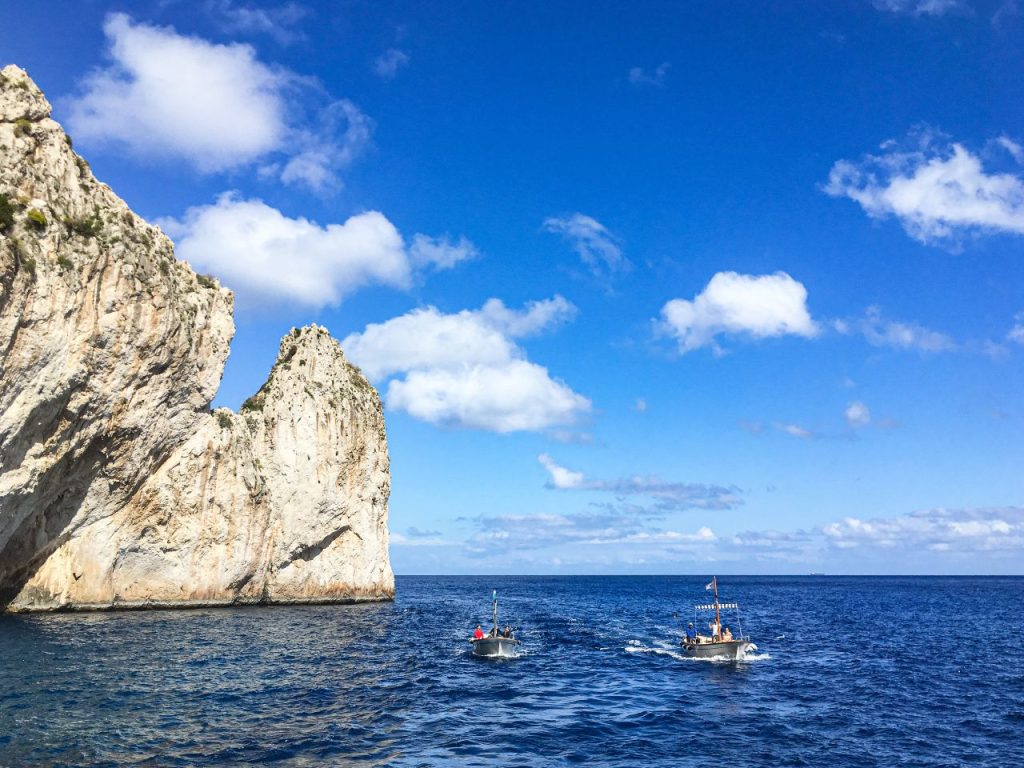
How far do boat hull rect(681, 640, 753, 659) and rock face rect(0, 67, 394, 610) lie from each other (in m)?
46.1

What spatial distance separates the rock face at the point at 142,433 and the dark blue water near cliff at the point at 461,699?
7.26 metres

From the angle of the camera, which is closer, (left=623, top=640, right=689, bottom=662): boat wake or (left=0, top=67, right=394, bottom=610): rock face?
(left=0, top=67, right=394, bottom=610): rock face

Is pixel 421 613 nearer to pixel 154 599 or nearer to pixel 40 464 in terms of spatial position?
pixel 154 599

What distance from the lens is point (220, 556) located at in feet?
227

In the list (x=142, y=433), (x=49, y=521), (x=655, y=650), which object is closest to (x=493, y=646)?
(x=655, y=650)

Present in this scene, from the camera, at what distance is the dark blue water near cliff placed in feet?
82.4

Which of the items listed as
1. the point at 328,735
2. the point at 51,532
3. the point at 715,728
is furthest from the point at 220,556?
the point at 715,728

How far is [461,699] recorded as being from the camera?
114ft

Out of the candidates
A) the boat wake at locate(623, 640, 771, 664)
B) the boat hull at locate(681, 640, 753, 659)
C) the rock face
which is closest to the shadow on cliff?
the rock face

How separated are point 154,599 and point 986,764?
212 ft

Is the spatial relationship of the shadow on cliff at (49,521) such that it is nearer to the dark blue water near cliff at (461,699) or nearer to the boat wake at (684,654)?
the dark blue water near cliff at (461,699)

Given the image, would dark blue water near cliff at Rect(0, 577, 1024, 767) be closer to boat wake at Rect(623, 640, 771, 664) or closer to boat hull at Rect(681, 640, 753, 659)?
boat wake at Rect(623, 640, 771, 664)

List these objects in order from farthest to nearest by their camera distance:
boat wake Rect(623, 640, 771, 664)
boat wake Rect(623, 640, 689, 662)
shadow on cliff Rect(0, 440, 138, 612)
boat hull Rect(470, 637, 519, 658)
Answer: shadow on cliff Rect(0, 440, 138, 612) < boat wake Rect(623, 640, 689, 662) < boat hull Rect(470, 637, 519, 658) < boat wake Rect(623, 640, 771, 664)

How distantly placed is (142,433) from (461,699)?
38630 millimetres
